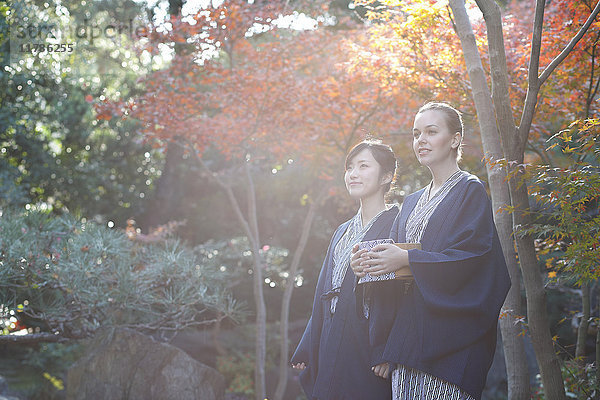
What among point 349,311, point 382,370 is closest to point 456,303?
point 382,370

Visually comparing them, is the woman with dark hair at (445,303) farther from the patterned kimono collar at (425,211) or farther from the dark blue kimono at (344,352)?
the dark blue kimono at (344,352)

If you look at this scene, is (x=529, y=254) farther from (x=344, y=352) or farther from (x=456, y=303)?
(x=344, y=352)

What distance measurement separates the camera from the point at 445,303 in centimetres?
208

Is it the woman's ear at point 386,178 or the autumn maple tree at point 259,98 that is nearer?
the woman's ear at point 386,178

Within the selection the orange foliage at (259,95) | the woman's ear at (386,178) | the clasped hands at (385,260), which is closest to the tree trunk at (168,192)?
the orange foliage at (259,95)

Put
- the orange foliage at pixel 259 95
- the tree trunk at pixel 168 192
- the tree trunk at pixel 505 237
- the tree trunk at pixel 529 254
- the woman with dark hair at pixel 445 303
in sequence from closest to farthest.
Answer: the woman with dark hair at pixel 445 303 → the tree trunk at pixel 529 254 → the tree trunk at pixel 505 237 → the orange foliage at pixel 259 95 → the tree trunk at pixel 168 192

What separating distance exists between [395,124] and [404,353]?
14.8ft

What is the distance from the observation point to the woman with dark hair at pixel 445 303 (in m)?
2.06

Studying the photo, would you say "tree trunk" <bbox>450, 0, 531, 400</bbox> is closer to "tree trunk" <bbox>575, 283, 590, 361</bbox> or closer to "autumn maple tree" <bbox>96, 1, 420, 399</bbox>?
"tree trunk" <bbox>575, 283, 590, 361</bbox>

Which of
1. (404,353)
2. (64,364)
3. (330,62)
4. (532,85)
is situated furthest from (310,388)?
(64,364)

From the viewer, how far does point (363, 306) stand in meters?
2.44

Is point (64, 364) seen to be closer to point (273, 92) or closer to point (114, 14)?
point (273, 92)

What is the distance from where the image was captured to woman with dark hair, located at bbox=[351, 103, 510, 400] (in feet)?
6.77

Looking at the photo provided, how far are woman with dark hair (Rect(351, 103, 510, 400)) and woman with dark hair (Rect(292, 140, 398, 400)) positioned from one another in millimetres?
203
